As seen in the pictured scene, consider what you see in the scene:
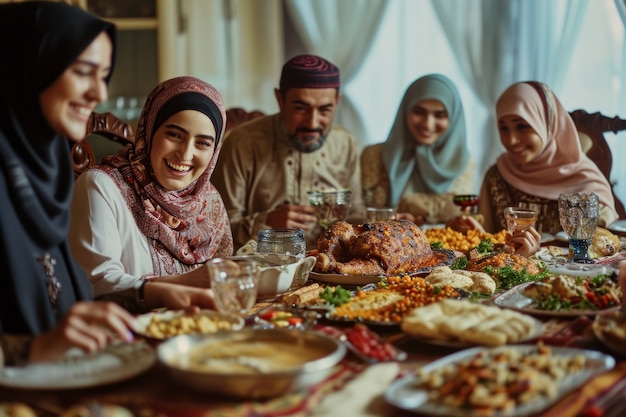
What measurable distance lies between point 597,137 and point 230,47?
133 inches

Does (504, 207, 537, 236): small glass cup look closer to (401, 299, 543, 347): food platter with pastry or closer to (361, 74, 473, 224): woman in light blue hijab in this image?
(401, 299, 543, 347): food platter with pastry

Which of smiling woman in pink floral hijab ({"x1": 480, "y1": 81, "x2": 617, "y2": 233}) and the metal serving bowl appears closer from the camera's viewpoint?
the metal serving bowl

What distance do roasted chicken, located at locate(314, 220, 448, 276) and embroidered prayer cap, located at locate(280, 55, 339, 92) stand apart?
206 cm

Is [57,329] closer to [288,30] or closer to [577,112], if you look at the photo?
[577,112]

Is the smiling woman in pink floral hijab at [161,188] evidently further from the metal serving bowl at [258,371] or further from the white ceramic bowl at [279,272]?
the metal serving bowl at [258,371]

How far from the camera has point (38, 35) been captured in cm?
171

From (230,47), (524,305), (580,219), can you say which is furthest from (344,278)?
(230,47)

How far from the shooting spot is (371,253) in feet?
8.54

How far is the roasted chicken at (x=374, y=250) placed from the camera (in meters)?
2.56

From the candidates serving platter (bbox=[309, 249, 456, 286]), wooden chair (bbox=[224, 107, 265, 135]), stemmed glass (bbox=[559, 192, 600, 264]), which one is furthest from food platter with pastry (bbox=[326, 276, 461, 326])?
wooden chair (bbox=[224, 107, 265, 135])

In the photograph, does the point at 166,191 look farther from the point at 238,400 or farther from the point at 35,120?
the point at 238,400

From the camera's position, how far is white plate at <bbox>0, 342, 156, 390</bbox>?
1.43 metres

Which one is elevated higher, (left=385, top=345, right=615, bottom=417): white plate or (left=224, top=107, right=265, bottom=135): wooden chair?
(left=224, top=107, right=265, bottom=135): wooden chair

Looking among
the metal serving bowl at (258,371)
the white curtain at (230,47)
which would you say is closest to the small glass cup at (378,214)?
the metal serving bowl at (258,371)
